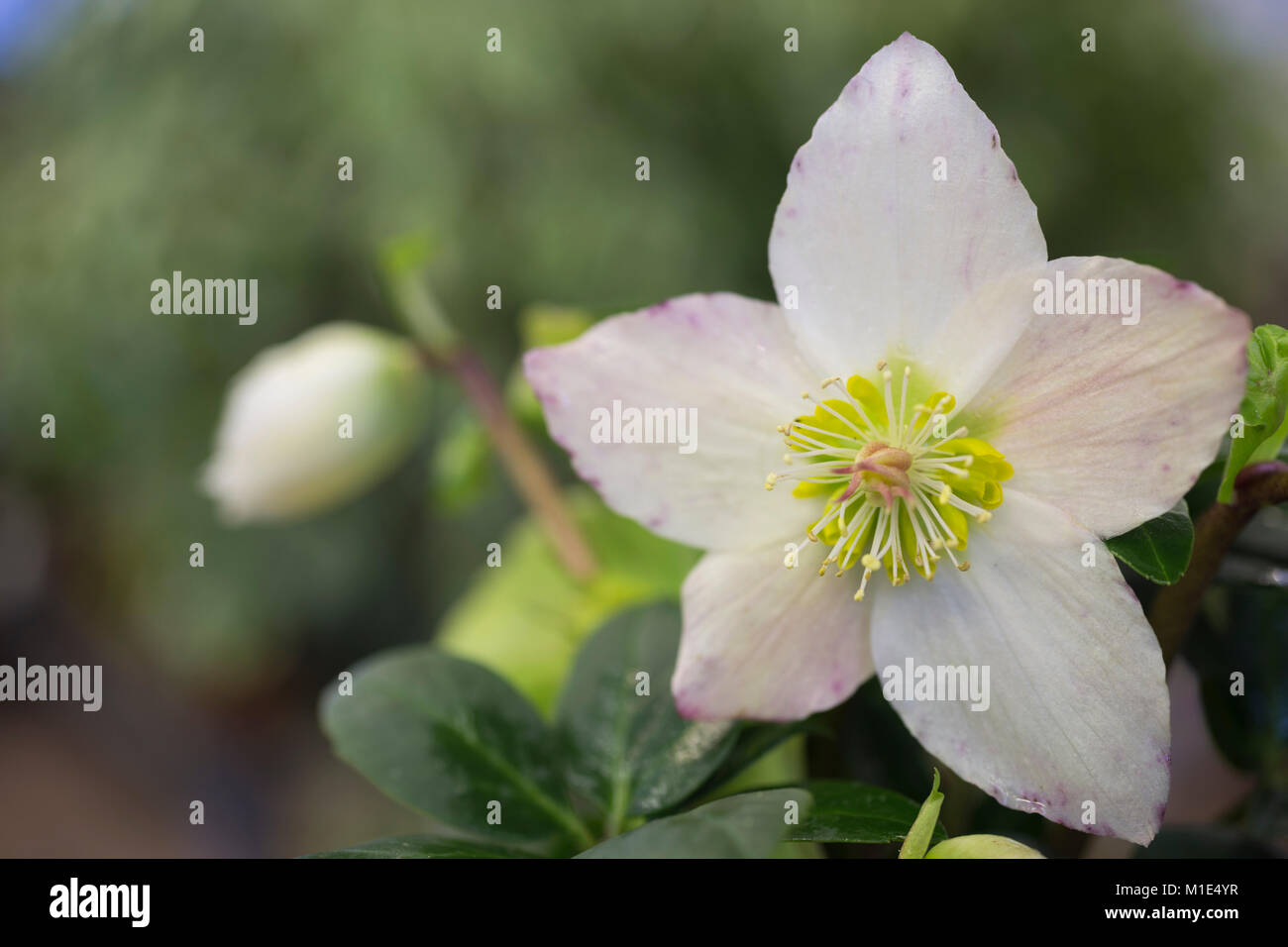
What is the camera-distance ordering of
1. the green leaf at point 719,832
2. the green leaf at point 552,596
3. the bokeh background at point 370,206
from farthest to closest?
the bokeh background at point 370,206 < the green leaf at point 552,596 < the green leaf at point 719,832

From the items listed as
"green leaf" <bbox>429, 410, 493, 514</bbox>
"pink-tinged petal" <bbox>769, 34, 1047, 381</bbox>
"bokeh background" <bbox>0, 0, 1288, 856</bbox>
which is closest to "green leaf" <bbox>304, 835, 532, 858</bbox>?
"pink-tinged petal" <bbox>769, 34, 1047, 381</bbox>

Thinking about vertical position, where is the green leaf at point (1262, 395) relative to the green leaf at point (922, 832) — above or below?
above

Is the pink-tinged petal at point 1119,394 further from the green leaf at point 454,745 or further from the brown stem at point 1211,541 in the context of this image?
the green leaf at point 454,745

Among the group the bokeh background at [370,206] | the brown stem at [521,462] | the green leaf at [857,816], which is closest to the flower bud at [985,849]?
the green leaf at [857,816]

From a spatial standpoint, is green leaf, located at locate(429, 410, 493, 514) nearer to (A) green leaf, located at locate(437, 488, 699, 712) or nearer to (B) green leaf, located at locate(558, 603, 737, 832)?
(A) green leaf, located at locate(437, 488, 699, 712)

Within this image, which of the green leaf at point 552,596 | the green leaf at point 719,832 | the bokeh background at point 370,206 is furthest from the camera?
the bokeh background at point 370,206

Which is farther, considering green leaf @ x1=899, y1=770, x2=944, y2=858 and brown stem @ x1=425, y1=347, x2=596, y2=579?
brown stem @ x1=425, y1=347, x2=596, y2=579

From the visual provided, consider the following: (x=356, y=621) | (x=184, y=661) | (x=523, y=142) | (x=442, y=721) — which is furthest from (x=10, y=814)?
(x=442, y=721)

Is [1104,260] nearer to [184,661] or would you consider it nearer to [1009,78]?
[1009,78]

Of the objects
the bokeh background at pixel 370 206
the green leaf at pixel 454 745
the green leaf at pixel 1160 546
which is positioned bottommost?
the green leaf at pixel 454 745
